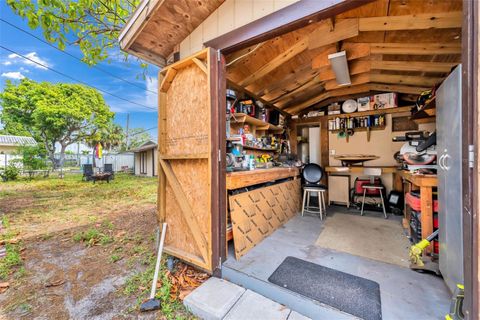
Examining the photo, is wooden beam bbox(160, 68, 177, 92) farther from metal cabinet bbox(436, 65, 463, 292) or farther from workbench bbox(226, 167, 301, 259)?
metal cabinet bbox(436, 65, 463, 292)

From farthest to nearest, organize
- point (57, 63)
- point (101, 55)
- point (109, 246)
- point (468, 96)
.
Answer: point (57, 63) → point (101, 55) → point (109, 246) → point (468, 96)

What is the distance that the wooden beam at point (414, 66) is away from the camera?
2.77 metres

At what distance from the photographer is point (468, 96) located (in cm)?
96

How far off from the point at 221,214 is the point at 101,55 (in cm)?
406

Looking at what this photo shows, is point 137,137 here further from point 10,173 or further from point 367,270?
point 367,270

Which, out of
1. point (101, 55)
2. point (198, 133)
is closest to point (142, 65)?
point (101, 55)

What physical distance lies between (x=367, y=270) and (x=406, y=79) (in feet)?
11.4

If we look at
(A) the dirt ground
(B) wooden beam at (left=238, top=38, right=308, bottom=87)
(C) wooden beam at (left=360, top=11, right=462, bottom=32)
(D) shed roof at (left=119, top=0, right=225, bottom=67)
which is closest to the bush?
(A) the dirt ground

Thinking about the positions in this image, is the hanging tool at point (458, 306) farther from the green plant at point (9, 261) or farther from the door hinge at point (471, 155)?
the green plant at point (9, 261)

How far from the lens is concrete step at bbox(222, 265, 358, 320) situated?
1421mm

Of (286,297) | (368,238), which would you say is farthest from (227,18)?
(368,238)

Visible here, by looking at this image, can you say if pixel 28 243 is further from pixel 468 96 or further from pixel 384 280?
pixel 468 96

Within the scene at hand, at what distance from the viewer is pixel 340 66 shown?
2.98 metres

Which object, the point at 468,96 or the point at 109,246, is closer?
the point at 468,96
